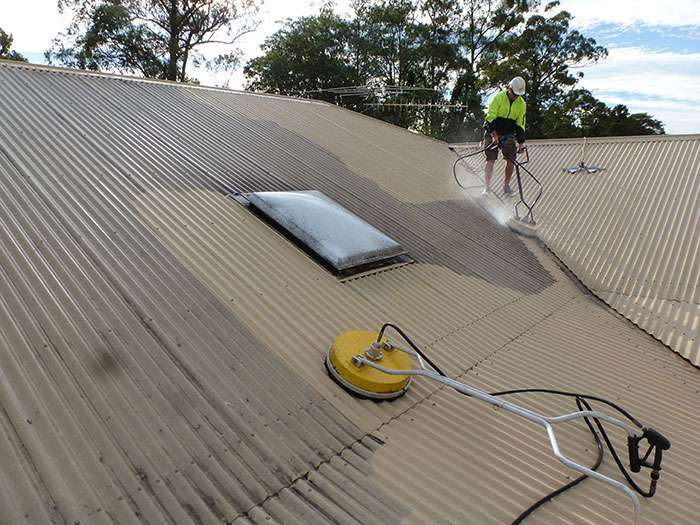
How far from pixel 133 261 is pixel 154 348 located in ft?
3.56

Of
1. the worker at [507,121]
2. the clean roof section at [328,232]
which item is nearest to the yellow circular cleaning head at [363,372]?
the clean roof section at [328,232]

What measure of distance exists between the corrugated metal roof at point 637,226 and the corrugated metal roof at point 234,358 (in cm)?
61

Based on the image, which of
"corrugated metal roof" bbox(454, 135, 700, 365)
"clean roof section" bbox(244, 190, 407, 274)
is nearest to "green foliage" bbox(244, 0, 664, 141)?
"corrugated metal roof" bbox(454, 135, 700, 365)

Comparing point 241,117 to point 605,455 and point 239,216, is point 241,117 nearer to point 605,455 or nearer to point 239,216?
point 239,216

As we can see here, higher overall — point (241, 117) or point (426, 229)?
point (241, 117)

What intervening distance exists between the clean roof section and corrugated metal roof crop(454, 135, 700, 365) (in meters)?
3.79

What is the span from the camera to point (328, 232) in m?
5.21

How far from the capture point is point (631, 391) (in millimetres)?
4441

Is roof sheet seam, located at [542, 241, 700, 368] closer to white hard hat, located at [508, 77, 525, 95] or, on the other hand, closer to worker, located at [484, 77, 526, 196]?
worker, located at [484, 77, 526, 196]

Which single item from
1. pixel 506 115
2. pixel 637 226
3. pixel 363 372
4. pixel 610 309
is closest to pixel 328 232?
pixel 363 372

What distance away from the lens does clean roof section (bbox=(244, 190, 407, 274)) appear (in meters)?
5.00

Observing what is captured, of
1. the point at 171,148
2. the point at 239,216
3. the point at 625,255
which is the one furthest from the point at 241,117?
the point at 625,255

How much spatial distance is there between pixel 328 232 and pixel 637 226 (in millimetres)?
6494

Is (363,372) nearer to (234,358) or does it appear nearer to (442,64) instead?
(234,358)
